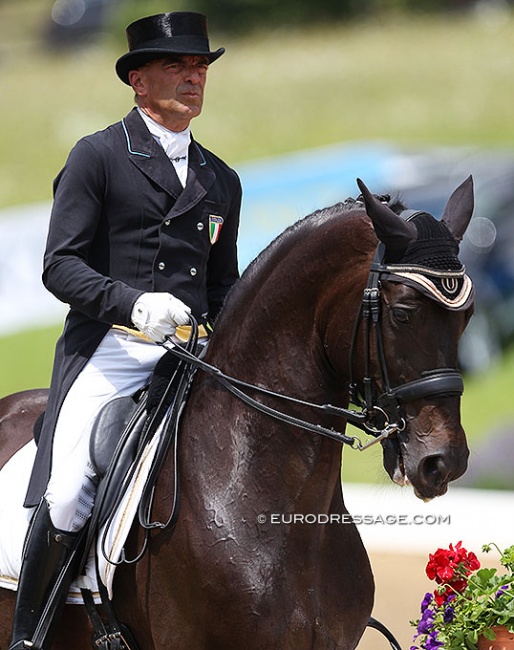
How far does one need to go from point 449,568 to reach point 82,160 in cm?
197

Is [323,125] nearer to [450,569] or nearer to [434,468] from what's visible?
[450,569]

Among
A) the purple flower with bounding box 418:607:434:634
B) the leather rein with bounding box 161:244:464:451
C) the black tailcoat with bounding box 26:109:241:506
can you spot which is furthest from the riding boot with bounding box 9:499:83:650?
the purple flower with bounding box 418:607:434:634

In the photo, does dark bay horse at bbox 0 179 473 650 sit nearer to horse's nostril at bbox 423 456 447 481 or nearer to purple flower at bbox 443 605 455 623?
horse's nostril at bbox 423 456 447 481

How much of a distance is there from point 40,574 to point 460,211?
190cm

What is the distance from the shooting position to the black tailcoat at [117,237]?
404 centimetres

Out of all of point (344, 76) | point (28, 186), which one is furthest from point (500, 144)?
point (28, 186)

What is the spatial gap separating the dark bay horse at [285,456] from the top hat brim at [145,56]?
77cm

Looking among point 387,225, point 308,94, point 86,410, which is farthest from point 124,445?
point 308,94

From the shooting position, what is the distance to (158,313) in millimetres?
3893

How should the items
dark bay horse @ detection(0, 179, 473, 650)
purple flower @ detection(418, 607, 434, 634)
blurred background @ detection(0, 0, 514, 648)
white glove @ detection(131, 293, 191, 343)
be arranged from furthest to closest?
blurred background @ detection(0, 0, 514, 648)
purple flower @ detection(418, 607, 434, 634)
white glove @ detection(131, 293, 191, 343)
dark bay horse @ detection(0, 179, 473, 650)

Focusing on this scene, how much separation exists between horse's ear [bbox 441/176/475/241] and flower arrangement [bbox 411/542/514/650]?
1.17 m

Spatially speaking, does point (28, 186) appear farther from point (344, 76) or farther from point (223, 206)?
point (223, 206)

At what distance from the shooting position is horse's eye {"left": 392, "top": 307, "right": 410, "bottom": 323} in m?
3.52

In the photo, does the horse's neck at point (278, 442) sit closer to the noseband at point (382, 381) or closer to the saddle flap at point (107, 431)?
the noseband at point (382, 381)
